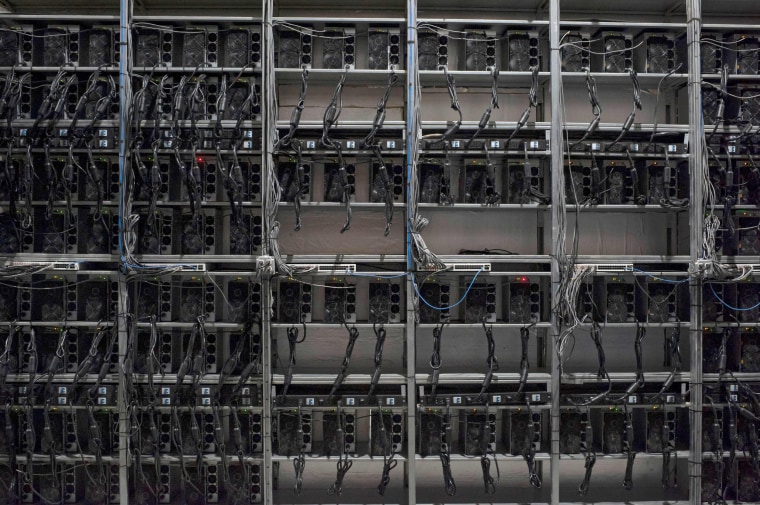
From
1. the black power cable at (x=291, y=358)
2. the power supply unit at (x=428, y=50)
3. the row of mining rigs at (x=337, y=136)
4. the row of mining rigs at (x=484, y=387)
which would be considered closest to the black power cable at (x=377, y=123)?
the row of mining rigs at (x=337, y=136)

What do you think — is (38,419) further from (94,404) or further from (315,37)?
(315,37)

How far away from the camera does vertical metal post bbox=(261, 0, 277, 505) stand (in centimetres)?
323

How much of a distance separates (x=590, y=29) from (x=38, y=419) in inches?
181

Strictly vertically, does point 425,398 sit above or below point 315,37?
below

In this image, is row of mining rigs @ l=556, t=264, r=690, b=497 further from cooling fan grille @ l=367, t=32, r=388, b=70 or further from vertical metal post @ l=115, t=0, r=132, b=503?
vertical metal post @ l=115, t=0, r=132, b=503

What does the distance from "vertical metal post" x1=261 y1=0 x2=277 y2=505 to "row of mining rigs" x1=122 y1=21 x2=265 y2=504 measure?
0.06 m

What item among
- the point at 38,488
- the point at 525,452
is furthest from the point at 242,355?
the point at 525,452

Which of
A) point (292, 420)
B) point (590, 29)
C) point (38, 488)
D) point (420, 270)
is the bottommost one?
point (38, 488)

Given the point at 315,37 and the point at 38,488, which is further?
the point at 315,37

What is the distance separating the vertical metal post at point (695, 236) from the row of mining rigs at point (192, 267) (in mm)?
2859

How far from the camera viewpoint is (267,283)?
10.7 feet

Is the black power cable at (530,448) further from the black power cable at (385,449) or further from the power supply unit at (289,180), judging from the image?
the power supply unit at (289,180)

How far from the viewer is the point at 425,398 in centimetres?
330

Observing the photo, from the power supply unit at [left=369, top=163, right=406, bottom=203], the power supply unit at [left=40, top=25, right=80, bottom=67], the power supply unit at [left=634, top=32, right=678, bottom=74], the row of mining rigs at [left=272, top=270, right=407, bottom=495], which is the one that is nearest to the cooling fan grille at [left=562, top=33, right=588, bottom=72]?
the power supply unit at [left=634, top=32, right=678, bottom=74]
